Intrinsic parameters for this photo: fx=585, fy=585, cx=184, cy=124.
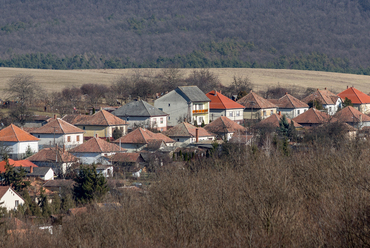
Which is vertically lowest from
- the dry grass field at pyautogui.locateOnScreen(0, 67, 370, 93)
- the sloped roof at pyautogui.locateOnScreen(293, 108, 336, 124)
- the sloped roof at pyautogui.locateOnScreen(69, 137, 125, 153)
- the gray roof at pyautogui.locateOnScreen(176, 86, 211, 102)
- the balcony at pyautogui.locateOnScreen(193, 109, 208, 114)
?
the sloped roof at pyautogui.locateOnScreen(69, 137, 125, 153)

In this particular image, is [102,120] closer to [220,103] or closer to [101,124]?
[101,124]

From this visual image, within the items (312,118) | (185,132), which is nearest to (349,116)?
(312,118)

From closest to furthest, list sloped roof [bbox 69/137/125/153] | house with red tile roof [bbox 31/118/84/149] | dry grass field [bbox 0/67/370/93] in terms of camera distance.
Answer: sloped roof [bbox 69/137/125/153], house with red tile roof [bbox 31/118/84/149], dry grass field [bbox 0/67/370/93]

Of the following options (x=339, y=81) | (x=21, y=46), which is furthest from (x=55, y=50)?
(x=339, y=81)

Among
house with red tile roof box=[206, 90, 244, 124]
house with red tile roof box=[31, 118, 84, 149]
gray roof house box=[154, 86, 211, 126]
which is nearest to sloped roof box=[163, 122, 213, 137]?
house with red tile roof box=[31, 118, 84, 149]

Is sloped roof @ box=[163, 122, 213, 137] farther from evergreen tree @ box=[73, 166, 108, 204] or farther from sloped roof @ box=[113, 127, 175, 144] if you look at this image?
evergreen tree @ box=[73, 166, 108, 204]

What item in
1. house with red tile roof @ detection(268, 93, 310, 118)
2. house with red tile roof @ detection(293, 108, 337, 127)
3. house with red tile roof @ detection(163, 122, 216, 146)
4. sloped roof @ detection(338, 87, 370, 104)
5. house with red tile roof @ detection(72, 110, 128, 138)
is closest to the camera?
house with red tile roof @ detection(163, 122, 216, 146)
